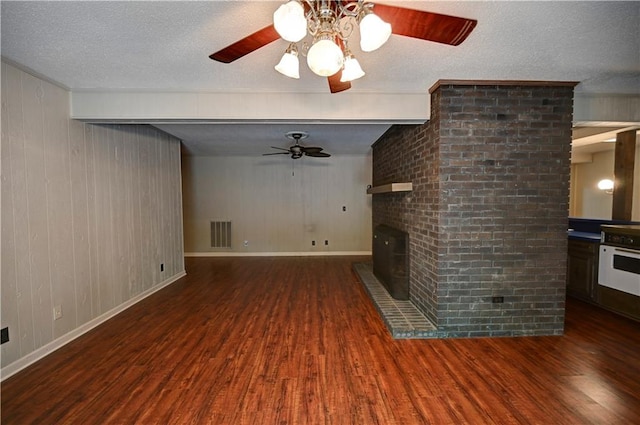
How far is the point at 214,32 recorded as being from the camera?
5.45 ft

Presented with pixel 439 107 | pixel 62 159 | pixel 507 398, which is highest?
pixel 439 107

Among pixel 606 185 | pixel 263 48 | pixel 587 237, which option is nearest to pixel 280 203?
pixel 263 48

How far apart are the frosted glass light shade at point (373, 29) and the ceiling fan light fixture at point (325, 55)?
0.14 meters

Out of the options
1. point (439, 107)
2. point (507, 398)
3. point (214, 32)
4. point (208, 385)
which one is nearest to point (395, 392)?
point (507, 398)

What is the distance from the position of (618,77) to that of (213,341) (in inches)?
180

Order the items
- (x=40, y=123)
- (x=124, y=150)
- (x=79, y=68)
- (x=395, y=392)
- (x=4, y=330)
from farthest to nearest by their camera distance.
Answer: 1. (x=124, y=150)
2. (x=40, y=123)
3. (x=79, y=68)
4. (x=4, y=330)
5. (x=395, y=392)

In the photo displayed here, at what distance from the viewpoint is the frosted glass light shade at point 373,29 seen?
1.12 m

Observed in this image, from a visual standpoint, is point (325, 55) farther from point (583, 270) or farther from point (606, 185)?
point (606, 185)

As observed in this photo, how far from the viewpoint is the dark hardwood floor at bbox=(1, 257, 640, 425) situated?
164 centimetres

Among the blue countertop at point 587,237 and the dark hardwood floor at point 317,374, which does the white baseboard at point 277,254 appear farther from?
the blue countertop at point 587,237

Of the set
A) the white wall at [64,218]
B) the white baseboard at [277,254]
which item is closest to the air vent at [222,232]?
the white baseboard at [277,254]

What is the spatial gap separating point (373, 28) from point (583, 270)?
4.16 meters

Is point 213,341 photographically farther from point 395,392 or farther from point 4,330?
point 395,392

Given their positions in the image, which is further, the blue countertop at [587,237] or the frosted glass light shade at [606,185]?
the frosted glass light shade at [606,185]
